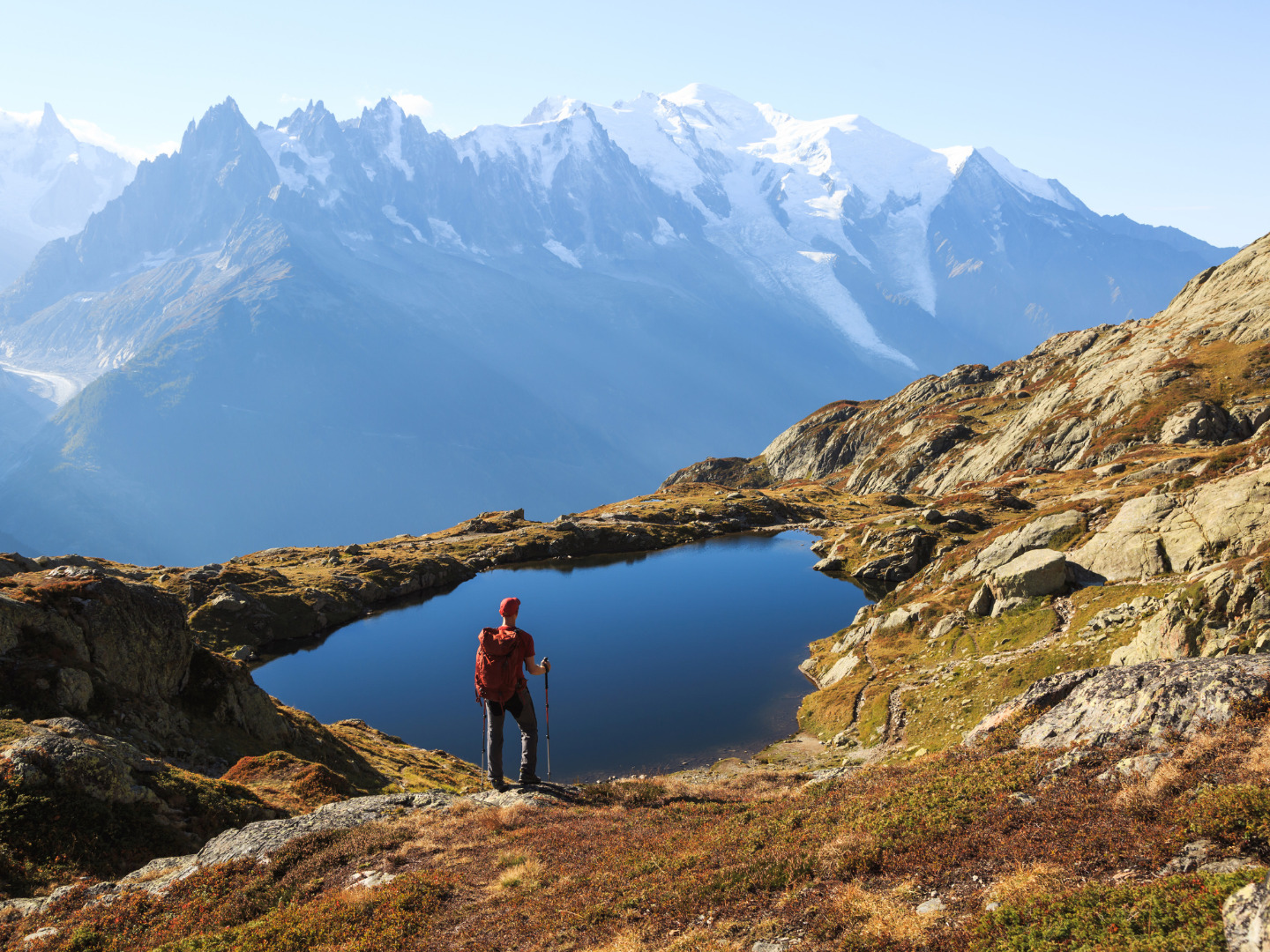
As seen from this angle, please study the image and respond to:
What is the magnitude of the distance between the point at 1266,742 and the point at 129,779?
28.3 m

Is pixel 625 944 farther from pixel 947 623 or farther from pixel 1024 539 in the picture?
pixel 1024 539

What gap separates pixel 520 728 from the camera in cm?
2209

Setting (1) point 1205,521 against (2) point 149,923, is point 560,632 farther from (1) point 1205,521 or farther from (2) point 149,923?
(2) point 149,923

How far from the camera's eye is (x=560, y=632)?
3327 inches

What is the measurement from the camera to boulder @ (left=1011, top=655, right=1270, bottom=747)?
1446cm

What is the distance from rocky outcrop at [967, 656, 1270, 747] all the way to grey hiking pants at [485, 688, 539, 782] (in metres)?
14.1

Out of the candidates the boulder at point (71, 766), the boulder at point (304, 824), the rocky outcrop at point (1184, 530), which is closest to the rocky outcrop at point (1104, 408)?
the rocky outcrop at point (1184, 530)

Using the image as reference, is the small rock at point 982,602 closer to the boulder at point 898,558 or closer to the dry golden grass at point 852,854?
the dry golden grass at point 852,854

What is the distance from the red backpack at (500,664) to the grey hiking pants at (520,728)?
416 millimetres

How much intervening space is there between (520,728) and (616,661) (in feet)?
169

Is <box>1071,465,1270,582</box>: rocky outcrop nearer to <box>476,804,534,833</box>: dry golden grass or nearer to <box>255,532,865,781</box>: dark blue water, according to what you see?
<box>255,532,865,781</box>: dark blue water

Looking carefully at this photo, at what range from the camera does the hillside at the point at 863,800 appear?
35.7 ft

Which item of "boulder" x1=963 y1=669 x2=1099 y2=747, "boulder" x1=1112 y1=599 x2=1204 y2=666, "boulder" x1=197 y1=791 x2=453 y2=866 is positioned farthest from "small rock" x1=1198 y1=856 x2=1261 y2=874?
"boulder" x1=197 y1=791 x2=453 y2=866

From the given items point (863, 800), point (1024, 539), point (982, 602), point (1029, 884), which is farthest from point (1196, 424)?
point (1029, 884)
